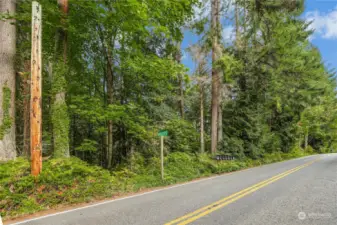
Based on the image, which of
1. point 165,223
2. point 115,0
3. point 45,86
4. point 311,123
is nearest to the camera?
point 165,223

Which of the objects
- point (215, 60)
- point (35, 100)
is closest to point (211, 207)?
point (35, 100)

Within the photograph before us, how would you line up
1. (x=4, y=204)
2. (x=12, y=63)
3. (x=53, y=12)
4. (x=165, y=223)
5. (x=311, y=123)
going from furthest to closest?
(x=311, y=123)
(x=53, y=12)
(x=12, y=63)
(x=4, y=204)
(x=165, y=223)

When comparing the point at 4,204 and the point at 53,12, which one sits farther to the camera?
the point at 53,12

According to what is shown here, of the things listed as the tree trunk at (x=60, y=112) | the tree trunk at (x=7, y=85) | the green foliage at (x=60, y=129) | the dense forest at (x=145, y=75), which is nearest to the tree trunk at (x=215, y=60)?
the dense forest at (x=145, y=75)

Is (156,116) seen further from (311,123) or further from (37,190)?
(311,123)

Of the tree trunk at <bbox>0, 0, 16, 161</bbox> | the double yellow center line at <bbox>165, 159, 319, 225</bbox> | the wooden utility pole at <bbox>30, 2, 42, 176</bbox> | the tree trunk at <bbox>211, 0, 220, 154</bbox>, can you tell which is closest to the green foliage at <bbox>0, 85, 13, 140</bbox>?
the tree trunk at <bbox>0, 0, 16, 161</bbox>

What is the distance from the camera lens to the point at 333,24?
1166cm

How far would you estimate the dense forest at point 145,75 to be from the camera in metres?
7.10

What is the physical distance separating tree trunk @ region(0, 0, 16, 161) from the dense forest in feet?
0.08

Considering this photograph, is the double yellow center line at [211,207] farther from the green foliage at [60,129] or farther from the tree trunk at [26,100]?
the tree trunk at [26,100]

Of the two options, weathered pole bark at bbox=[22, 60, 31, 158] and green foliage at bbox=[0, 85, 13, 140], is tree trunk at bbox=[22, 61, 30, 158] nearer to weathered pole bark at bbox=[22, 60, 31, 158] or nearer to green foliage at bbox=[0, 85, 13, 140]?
weathered pole bark at bbox=[22, 60, 31, 158]

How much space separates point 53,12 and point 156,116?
26.8 ft

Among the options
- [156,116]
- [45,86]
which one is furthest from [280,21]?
[45,86]

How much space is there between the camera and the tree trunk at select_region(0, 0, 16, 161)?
5793 millimetres
